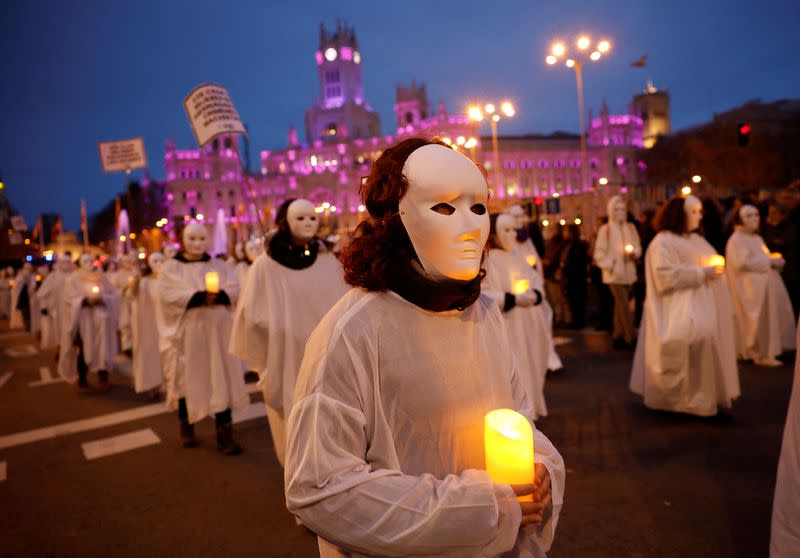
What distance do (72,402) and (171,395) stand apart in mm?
3463

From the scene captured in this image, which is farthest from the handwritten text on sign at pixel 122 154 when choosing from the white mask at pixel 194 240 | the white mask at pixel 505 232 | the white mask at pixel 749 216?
the white mask at pixel 749 216

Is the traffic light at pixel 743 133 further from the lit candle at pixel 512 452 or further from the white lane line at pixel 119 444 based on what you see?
the lit candle at pixel 512 452

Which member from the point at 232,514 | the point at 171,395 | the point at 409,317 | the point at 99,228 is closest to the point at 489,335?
the point at 409,317

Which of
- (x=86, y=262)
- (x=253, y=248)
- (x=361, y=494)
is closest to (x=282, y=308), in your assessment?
(x=361, y=494)

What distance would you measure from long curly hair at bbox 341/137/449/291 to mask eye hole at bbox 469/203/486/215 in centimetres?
21

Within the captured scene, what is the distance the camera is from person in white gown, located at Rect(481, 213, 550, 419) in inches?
229

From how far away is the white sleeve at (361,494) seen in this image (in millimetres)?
1510

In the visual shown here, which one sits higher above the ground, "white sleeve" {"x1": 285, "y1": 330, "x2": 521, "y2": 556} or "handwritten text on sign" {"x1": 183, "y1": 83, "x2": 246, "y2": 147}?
"handwritten text on sign" {"x1": 183, "y1": 83, "x2": 246, "y2": 147}

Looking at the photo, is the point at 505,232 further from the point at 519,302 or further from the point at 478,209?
the point at 478,209

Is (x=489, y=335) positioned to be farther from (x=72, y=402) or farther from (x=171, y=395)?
(x=72, y=402)

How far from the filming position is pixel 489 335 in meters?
1.89

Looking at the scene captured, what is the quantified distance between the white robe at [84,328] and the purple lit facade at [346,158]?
2600 inches

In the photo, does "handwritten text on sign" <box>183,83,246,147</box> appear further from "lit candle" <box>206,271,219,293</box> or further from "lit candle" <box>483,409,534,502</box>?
"lit candle" <box>483,409,534,502</box>

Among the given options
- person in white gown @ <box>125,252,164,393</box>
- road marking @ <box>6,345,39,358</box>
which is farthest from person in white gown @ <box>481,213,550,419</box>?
road marking @ <box>6,345,39,358</box>
